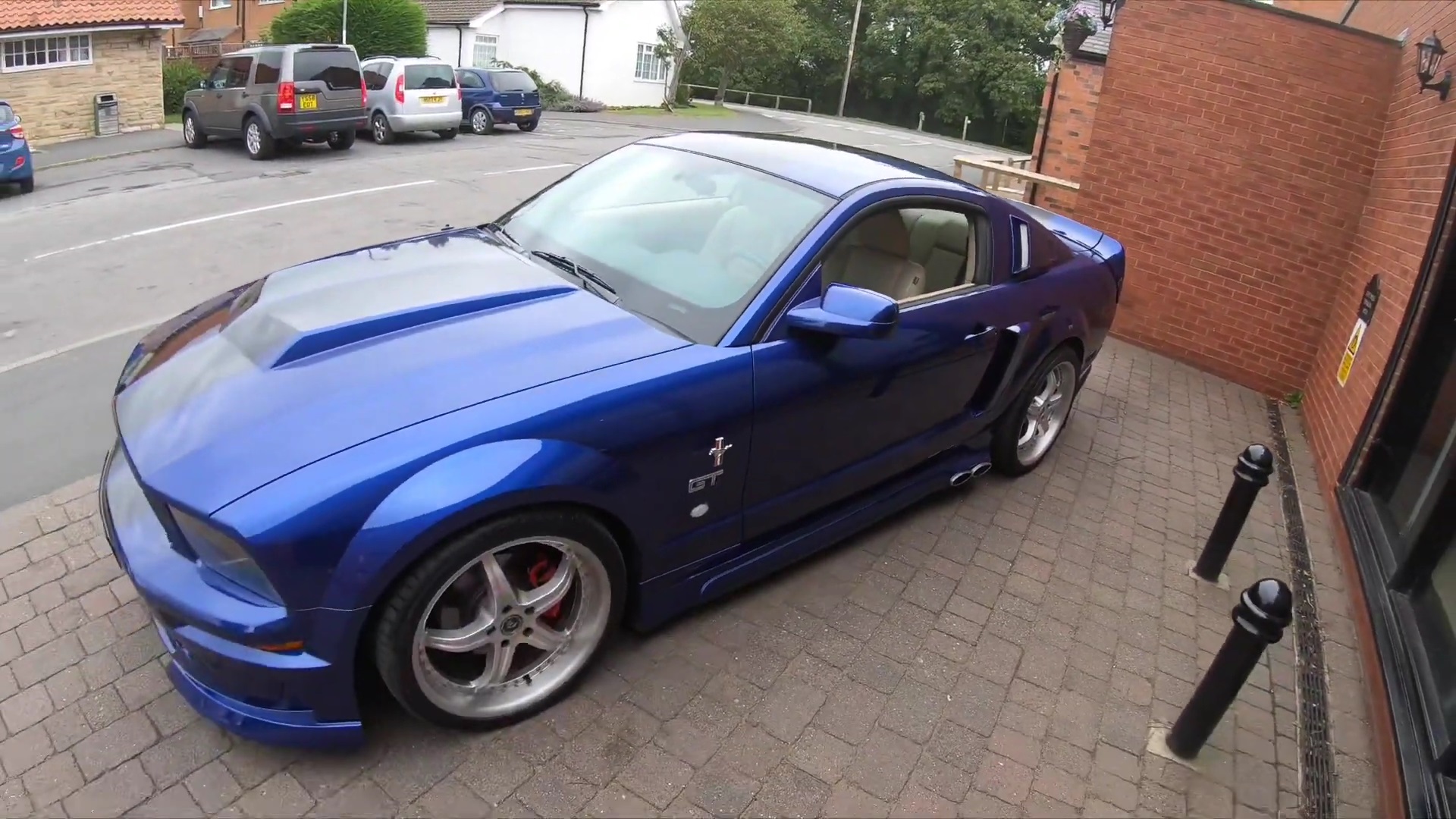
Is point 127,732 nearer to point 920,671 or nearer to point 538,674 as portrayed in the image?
point 538,674

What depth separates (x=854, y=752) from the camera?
9.72 ft

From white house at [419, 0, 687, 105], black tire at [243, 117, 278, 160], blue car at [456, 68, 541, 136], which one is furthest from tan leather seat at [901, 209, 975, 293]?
white house at [419, 0, 687, 105]

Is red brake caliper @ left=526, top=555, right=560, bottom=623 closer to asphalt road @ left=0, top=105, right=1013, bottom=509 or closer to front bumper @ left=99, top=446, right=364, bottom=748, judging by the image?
front bumper @ left=99, top=446, right=364, bottom=748

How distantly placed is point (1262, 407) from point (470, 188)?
9977 mm

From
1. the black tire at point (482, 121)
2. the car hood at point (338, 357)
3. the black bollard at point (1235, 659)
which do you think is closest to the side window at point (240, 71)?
the black tire at point (482, 121)

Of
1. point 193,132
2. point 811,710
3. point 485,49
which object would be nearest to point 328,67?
point 193,132

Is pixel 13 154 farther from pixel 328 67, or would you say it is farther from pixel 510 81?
pixel 510 81

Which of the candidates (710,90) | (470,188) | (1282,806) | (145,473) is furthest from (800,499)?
(710,90)

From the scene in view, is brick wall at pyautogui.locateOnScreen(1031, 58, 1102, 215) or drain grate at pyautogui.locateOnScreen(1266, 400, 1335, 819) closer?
drain grate at pyautogui.locateOnScreen(1266, 400, 1335, 819)

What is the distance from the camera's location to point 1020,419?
476 cm

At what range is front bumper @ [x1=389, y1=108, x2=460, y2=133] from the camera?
1827 centimetres

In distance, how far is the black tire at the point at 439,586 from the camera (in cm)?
248

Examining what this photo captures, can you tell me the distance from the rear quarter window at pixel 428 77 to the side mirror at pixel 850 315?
681 inches

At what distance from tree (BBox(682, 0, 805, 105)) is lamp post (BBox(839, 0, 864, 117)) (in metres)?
8.64
